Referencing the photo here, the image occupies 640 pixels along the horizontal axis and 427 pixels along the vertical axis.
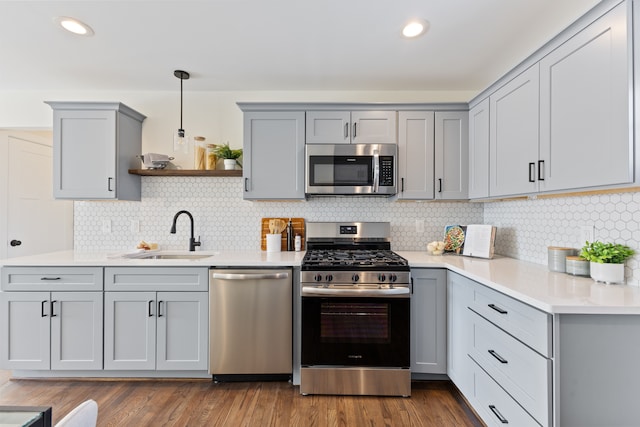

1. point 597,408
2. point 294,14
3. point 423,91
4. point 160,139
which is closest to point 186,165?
point 160,139

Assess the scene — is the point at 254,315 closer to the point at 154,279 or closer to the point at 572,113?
the point at 154,279

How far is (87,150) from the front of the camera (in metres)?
2.79

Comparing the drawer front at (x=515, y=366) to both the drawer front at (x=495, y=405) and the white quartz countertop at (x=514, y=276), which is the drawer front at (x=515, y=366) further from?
the white quartz countertop at (x=514, y=276)

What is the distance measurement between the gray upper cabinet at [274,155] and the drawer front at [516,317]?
1.58 meters

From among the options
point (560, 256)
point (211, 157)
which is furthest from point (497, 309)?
point (211, 157)

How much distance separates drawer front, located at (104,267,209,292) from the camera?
2432 millimetres

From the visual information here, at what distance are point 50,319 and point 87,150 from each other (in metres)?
1.37

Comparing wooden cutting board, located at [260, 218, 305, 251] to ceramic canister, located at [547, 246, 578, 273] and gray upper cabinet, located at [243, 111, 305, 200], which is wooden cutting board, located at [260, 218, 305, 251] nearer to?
gray upper cabinet, located at [243, 111, 305, 200]

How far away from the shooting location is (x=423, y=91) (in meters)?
3.14

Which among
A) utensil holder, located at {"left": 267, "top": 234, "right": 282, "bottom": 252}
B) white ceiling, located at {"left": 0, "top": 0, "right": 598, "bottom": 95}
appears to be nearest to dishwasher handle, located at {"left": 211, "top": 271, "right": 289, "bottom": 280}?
utensil holder, located at {"left": 267, "top": 234, "right": 282, "bottom": 252}

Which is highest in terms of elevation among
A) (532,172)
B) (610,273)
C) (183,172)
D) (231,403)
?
(183,172)

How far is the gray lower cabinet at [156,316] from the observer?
243 cm

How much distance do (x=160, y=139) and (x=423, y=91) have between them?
2.58 metres

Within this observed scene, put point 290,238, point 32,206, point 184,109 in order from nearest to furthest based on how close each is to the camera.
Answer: point 290,238
point 184,109
point 32,206
